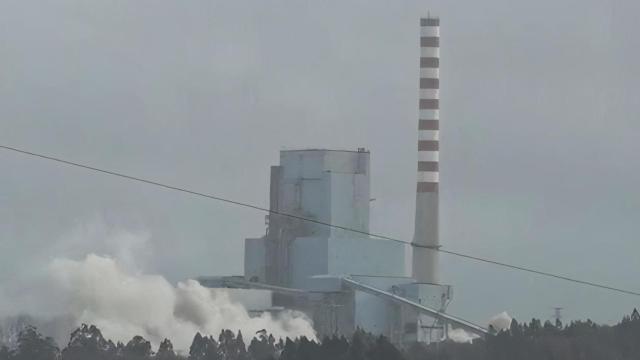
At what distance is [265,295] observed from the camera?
98562 millimetres

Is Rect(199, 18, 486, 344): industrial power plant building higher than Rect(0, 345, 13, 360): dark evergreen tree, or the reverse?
Rect(199, 18, 486, 344): industrial power plant building

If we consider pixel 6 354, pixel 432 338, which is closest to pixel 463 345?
pixel 432 338

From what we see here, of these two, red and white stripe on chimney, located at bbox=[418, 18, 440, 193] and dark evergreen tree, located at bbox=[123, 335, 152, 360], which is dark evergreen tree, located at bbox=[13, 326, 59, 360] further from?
red and white stripe on chimney, located at bbox=[418, 18, 440, 193]

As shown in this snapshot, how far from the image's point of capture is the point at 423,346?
9094 cm

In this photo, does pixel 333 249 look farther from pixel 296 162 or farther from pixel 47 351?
pixel 47 351

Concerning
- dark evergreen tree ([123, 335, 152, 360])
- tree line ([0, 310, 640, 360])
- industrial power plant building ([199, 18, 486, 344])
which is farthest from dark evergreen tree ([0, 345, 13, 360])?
industrial power plant building ([199, 18, 486, 344])

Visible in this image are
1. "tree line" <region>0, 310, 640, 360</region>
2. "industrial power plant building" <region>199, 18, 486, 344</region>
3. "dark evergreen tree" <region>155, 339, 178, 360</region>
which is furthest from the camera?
"industrial power plant building" <region>199, 18, 486, 344</region>

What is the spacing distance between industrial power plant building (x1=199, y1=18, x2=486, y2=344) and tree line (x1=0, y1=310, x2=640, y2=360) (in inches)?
156

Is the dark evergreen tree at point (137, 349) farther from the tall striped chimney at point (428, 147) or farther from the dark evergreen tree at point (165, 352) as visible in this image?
the tall striped chimney at point (428, 147)

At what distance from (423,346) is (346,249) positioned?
32.2 ft

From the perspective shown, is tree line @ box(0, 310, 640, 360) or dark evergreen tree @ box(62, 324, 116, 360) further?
dark evergreen tree @ box(62, 324, 116, 360)

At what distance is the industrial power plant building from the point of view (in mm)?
97312

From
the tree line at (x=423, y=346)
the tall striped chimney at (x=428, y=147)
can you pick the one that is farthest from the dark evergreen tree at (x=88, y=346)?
the tall striped chimney at (x=428, y=147)

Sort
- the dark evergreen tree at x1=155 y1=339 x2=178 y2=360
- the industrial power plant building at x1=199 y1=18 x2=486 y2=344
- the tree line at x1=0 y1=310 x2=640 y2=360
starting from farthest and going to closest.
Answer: the industrial power plant building at x1=199 y1=18 x2=486 y2=344 → the dark evergreen tree at x1=155 y1=339 x2=178 y2=360 → the tree line at x1=0 y1=310 x2=640 y2=360
